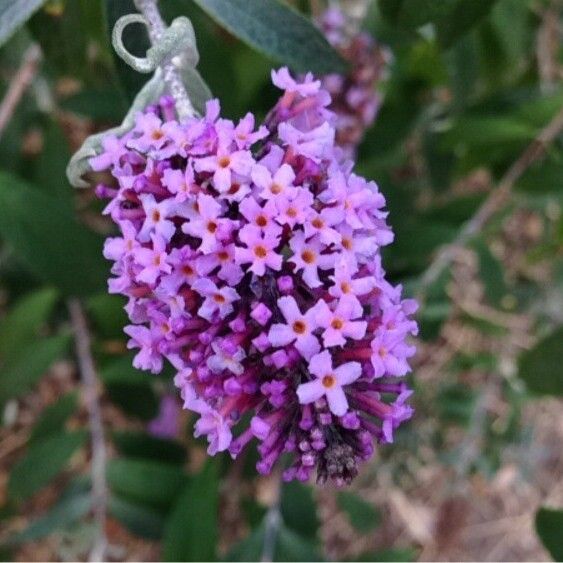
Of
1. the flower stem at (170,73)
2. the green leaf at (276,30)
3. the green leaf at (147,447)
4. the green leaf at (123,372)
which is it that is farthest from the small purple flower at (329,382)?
the green leaf at (147,447)

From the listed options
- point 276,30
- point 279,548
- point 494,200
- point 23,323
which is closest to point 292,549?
point 279,548

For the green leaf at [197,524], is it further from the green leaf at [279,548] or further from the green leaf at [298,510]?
the green leaf at [298,510]

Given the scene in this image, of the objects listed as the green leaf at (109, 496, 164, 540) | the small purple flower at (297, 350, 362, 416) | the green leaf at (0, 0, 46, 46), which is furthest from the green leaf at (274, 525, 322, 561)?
the green leaf at (0, 0, 46, 46)

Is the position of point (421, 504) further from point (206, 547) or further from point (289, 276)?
point (289, 276)

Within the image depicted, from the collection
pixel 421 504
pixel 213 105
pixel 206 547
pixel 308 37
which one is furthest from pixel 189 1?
pixel 421 504

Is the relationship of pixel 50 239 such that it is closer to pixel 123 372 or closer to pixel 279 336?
pixel 123 372
